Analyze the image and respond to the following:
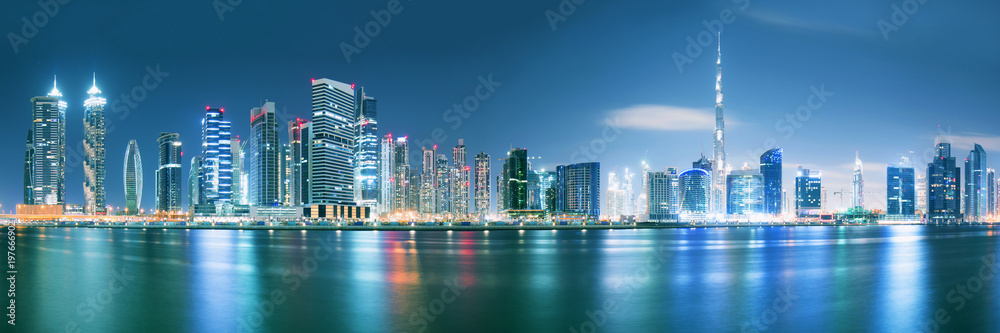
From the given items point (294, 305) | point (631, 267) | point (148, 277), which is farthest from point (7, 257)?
point (631, 267)

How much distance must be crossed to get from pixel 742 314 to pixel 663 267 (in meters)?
21.3

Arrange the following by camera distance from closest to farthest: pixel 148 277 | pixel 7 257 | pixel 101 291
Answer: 1. pixel 101 291
2. pixel 148 277
3. pixel 7 257

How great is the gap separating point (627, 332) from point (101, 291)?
1008 inches

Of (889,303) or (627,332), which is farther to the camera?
(889,303)

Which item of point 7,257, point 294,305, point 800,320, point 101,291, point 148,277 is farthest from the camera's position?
point 7,257

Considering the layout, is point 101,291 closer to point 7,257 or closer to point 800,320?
point 7,257

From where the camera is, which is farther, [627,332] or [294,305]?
[294,305]

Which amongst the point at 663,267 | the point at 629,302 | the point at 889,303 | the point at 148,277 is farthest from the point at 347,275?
the point at 889,303

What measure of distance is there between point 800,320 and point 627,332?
275 inches

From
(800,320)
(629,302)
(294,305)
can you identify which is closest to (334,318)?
(294,305)

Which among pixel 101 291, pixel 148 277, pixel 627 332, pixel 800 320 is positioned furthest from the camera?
pixel 148 277

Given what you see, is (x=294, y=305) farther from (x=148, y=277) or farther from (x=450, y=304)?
(x=148, y=277)

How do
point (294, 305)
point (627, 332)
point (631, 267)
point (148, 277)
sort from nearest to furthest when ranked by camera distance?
point (627, 332) → point (294, 305) → point (148, 277) → point (631, 267)

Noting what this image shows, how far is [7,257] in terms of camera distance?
49344mm
